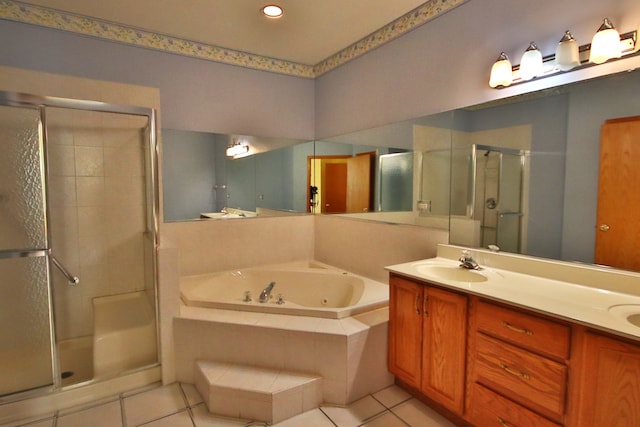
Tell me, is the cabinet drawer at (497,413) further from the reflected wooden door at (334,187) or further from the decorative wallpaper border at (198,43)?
the decorative wallpaper border at (198,43)

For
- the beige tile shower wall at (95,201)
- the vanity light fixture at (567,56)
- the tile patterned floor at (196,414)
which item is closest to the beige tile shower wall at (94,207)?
the beige tile shower wall at (95,201)

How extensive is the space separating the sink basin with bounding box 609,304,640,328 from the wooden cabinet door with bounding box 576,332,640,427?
0.59 feet

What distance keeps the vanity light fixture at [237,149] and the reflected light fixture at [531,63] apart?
2.35 meters

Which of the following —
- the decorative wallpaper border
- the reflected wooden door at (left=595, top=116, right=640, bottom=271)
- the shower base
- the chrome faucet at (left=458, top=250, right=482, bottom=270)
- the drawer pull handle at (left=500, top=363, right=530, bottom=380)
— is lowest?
the shower base

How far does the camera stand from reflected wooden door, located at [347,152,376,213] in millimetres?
2949

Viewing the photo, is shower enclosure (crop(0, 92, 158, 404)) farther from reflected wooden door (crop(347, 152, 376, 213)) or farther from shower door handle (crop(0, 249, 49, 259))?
reflected wooden door (crop(347, 152, 376, 213))

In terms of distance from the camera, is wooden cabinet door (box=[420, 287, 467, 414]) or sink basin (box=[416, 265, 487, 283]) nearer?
wooden cabinet door (box=[420, 287, 467, 414])

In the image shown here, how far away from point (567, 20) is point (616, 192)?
0.90 m

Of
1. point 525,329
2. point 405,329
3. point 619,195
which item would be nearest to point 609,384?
point 525,329

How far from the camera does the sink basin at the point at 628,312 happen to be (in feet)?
4.17

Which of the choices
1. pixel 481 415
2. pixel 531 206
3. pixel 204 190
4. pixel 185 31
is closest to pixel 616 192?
pixel 531 206

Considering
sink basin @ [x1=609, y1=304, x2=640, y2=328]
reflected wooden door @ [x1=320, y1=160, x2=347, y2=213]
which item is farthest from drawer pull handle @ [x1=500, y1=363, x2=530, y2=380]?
reflected wooden door @ [x1=320, y1=160, x2=347, y2=213]

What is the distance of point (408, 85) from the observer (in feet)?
8.38

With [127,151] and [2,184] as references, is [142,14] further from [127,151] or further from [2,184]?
[2,184]
